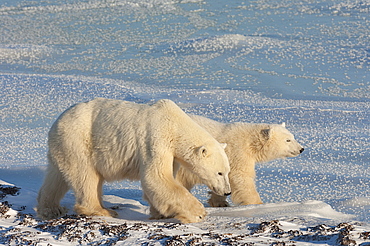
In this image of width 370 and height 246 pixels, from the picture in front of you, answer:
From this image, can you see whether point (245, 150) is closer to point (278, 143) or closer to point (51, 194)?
point (278, 143)

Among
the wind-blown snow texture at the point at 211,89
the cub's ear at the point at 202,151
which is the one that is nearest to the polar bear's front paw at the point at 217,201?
the wind-blown snow texture at the point at 211,89

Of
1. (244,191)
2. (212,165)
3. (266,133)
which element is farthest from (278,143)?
(212,165)

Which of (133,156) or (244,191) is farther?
(244,191)

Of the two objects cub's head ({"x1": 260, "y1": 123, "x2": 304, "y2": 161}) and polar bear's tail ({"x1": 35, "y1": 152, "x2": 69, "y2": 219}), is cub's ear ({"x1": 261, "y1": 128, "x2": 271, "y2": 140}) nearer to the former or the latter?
cub's head ({"x1": 260, "y1": 123, "x2": 304, "y2": 161})

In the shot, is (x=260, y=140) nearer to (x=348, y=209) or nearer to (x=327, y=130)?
(x=348, y=209)

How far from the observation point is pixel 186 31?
45.3ft

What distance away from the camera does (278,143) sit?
20.5 ft

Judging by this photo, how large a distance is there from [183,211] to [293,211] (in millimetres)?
1055

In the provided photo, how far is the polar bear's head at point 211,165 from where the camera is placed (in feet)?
15.5

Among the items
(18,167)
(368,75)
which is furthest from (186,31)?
(18,167)

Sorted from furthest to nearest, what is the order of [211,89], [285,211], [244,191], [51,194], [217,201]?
1. [211,89]
2. [217,201]
3. [244,191]
4. [51,194]
5. [285,211]

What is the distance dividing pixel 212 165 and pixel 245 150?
1412 mm

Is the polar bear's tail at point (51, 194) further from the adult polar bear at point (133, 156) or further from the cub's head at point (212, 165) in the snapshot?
the cub's head at point (212, 165)

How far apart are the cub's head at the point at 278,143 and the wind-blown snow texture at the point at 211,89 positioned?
1.20 ft
